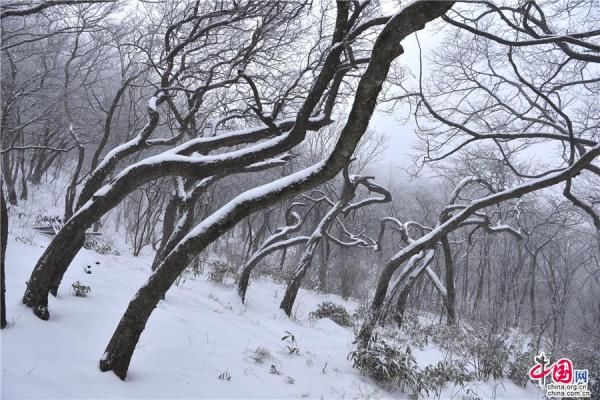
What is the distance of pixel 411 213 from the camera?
2969cm

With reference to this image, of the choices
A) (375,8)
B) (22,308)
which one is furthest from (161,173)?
(375,8)

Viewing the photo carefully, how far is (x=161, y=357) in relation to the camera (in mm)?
3896

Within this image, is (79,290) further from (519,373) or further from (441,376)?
(519,373)

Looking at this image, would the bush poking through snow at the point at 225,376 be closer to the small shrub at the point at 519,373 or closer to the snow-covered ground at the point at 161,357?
the snow-covered ground at the point at 161,357

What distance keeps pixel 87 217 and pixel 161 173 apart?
1106 mm

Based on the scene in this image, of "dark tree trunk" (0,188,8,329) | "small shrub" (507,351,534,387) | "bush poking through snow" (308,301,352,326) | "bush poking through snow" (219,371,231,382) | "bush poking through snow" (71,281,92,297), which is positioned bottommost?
"small shrub" (507,351,534,387)

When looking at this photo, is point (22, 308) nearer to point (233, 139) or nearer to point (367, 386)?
point (233, 139)

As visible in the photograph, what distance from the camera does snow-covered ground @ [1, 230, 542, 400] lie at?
2990 millimetres

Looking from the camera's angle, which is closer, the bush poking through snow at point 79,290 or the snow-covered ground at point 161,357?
the snow-covered ground at point 161,357

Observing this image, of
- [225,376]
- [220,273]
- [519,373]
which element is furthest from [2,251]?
[220,273]

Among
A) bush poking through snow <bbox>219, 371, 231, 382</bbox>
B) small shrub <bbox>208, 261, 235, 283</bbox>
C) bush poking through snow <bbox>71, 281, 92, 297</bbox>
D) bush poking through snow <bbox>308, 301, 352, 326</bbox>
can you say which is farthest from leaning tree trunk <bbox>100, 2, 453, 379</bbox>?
small shrub <bbox>208, 261, 235, 283</bbox>

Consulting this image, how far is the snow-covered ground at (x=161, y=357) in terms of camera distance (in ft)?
9.81

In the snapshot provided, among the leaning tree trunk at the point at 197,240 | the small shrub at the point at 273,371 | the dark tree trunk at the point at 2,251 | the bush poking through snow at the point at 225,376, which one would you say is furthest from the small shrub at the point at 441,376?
the dark tree trunk at the point at 2,251

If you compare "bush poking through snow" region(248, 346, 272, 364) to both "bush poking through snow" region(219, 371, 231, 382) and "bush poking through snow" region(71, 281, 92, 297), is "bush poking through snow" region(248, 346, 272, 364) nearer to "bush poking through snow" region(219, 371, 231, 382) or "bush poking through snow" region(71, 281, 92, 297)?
"bush poking through snow" region(219, 371, 231, 382)
